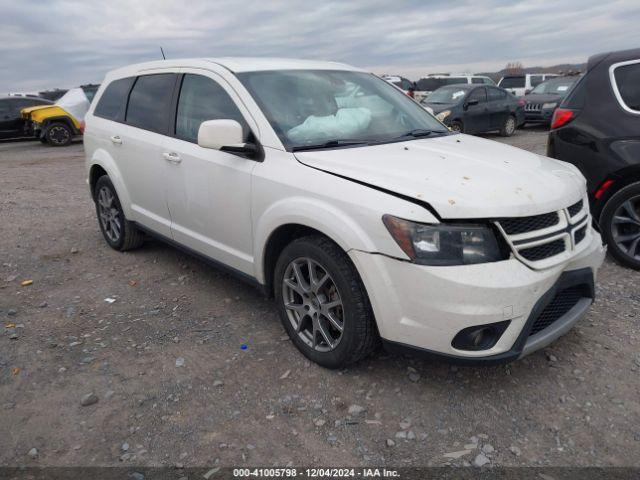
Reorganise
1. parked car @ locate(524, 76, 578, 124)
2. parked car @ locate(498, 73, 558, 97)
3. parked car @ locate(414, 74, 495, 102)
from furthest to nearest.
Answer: parked car @ locate(498, 73, 558, 97)
parked car @ locate(414, 74, 495, 102)
parked car @ locate(524, 76, 578, 124)

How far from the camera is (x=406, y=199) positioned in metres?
2.52

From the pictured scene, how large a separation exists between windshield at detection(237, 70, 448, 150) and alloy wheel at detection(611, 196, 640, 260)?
1676 mm

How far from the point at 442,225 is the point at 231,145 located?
1421 millimetres

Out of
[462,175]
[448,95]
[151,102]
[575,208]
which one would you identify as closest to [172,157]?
[151,102]

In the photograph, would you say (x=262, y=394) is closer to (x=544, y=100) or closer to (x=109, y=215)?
(x=109, y=215)

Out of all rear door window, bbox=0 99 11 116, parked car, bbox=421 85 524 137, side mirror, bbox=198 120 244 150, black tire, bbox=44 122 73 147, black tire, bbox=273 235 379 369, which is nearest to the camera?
black tire, bbox=273 235 379 369

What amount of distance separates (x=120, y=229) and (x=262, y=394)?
9.67 ft

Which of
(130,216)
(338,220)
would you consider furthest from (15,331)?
(338,220)

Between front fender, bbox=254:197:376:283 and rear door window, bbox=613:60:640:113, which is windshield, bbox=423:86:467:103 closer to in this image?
rear door window, bbox=613:60:640:113

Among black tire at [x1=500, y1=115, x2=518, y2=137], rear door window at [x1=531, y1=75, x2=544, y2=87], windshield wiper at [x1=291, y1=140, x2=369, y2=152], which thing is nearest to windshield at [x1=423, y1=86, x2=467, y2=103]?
black tire at [x1=500, y1=115, x2=518, y2=137]

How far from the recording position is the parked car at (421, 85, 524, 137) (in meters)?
13.5

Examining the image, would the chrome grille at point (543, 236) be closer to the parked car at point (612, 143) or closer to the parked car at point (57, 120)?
the parked car at point (612, 143)

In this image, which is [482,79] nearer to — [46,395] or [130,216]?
[130,216]

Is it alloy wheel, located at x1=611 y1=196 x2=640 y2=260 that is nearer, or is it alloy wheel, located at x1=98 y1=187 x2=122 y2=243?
alloy wheel, located at x1=611 y1=196 x2=640 y2=260
